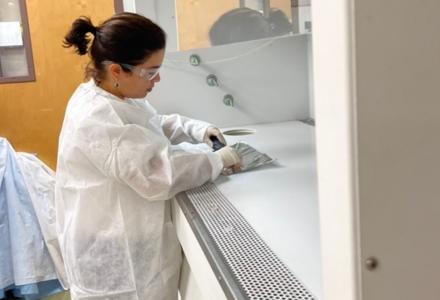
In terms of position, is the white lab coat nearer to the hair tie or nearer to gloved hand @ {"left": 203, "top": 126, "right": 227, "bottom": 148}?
the hair tie

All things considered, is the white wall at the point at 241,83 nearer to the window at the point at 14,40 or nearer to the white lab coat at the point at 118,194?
the white lab coat at the point at 118,194

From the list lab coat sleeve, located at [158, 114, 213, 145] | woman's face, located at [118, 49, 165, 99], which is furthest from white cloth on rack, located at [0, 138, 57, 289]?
woman's face, located at [118, 49, 165, 99]

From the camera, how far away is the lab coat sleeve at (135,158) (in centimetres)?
105

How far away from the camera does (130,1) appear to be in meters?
1.75

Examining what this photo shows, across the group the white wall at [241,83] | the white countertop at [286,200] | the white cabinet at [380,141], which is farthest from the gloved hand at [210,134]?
the white cabinet at [380,141]

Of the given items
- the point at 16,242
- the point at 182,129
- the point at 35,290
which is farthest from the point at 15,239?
the point at 182,129

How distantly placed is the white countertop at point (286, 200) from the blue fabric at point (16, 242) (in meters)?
1.28

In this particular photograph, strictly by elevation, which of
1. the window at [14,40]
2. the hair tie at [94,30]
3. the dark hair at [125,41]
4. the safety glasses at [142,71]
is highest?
the window at [14,40]

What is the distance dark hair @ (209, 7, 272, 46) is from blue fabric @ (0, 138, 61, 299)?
1.43 meters

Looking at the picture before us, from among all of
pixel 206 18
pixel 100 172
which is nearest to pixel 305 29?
pixel 206 18

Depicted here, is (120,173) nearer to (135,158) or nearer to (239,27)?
(135,158)

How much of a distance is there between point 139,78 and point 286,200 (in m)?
0.51

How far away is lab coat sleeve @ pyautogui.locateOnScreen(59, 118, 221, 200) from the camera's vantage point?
105cm

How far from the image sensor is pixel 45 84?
2580mm
